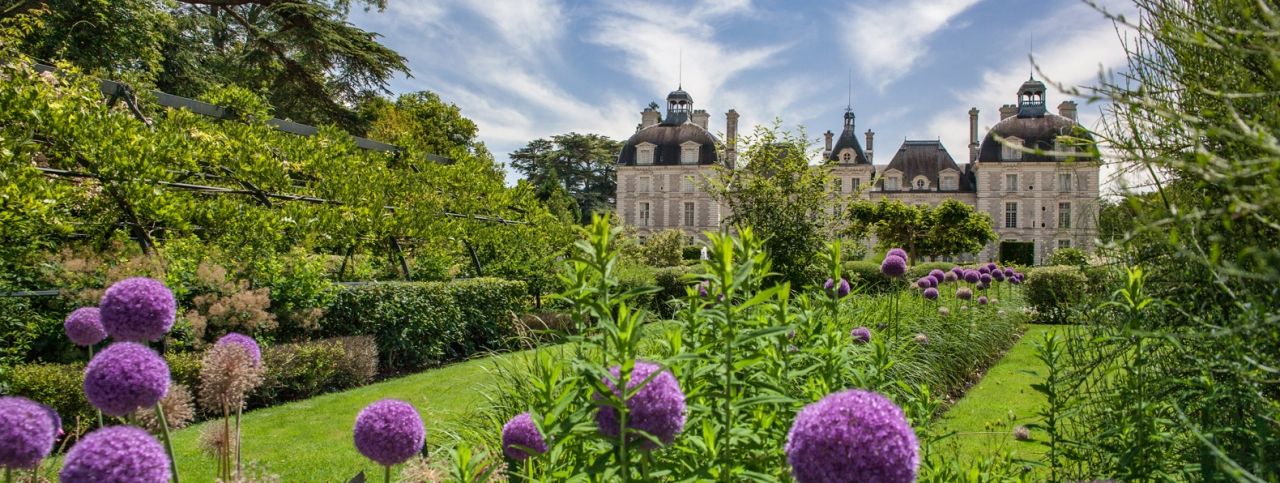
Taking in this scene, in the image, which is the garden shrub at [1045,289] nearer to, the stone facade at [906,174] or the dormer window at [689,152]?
the stone facade at [906,174]

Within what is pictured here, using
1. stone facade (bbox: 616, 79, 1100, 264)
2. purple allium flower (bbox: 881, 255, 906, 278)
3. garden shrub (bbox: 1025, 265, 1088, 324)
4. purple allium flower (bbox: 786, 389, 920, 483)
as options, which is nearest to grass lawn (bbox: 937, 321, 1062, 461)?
purple allium flower (bbox: 881, 255, 906, 278)

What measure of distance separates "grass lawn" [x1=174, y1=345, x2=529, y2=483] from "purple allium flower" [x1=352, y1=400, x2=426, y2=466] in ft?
6.58

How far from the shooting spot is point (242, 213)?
750 cm

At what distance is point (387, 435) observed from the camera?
175 cm

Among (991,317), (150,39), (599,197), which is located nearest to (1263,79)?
(991,317)

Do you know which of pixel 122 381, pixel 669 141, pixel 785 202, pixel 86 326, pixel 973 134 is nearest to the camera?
pixel 122 381

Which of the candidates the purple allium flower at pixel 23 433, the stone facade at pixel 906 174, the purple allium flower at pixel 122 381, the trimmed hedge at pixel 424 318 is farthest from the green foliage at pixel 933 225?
the purple allium flower at pixel 23 433

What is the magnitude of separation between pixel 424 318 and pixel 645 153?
39852 millimetres

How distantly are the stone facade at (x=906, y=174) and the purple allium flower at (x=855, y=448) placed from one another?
1622 inches

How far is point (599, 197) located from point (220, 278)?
4232 centimetres

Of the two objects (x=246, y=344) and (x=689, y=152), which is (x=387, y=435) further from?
(x=689, y=152)

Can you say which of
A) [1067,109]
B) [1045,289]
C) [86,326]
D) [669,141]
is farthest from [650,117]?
[86,326]

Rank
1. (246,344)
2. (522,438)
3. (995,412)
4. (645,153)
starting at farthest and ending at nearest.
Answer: (645,153), (995,412), (246,344), (522,438)

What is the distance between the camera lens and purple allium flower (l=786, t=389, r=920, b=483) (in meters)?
1.26
